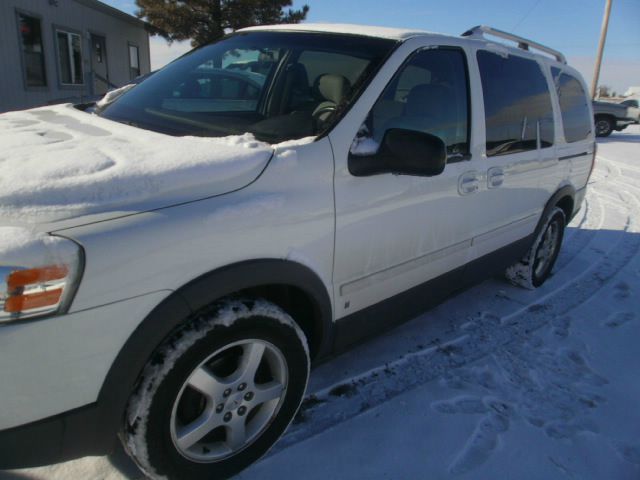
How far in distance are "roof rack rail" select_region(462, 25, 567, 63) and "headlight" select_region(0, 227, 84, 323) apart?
8.69ft

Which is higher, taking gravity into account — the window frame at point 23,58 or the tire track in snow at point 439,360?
the window frame at point 23,58

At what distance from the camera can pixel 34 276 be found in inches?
52.1

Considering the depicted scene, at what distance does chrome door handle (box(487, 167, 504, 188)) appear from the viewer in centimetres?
291

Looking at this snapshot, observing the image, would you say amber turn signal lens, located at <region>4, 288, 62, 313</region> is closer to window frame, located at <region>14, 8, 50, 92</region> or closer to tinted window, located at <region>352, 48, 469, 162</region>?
tinted window, located at <region>352, 48, 469, 162</region>

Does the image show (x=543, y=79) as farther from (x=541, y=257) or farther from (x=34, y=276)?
(x=34, y=276)

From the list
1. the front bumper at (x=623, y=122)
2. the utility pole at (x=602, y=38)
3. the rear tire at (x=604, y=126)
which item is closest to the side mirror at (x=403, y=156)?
the rear tire at (x=604, y=126)

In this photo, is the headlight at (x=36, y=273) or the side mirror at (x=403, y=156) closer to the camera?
the headlight at (x=36, y=273)

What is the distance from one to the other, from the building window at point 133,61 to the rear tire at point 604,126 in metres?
16.3

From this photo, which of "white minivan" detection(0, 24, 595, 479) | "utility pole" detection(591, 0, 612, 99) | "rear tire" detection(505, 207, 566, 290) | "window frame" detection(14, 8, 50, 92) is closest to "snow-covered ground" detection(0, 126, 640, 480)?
"rear tire" detection(505, 207, 566, 290)

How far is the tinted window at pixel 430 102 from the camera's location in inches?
91.3

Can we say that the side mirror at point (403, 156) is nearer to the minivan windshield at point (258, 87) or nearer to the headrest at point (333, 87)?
the minivan windshield at point (258, 87)

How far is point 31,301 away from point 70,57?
14.0 metres

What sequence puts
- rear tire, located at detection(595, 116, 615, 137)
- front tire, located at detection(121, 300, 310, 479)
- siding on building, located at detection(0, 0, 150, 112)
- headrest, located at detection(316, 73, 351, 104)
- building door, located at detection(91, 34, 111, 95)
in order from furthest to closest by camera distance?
rear tire, located at detection(595, 116, 615, 137) → building door, located at detection(91, 34, 111, 95) → siding on building, located at detection(0, 0, 150, 112) → headrest, located at detection(316, 73, 351, 104) → front tire, located at detection(121, 300, 310, 479)

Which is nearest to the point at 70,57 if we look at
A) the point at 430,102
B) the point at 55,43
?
the point at 55,43
